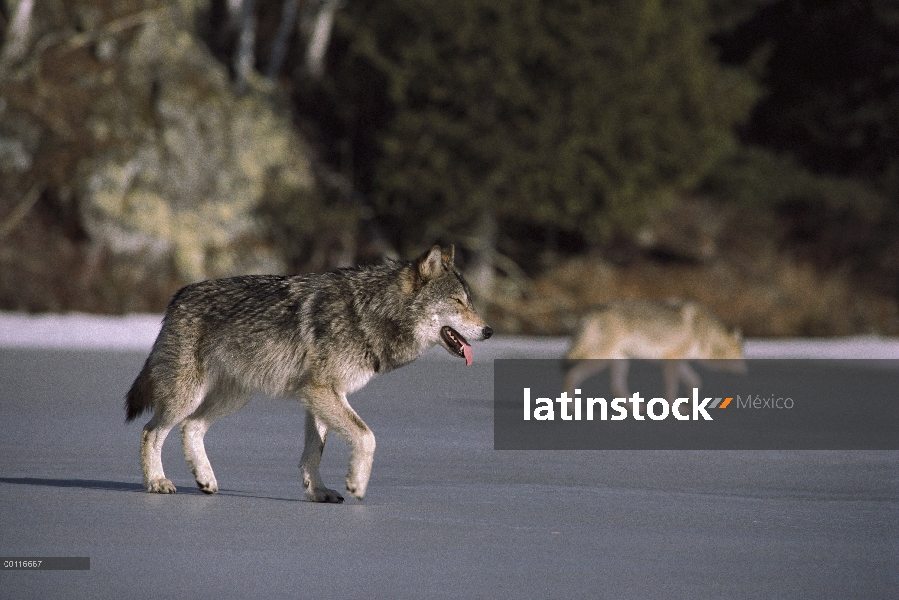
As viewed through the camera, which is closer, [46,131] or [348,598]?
[348,598]

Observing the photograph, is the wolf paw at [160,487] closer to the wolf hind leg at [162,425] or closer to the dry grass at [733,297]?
the wolf hind leg at [162,425]

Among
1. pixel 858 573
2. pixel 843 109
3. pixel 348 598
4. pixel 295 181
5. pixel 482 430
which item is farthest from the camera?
pixel 843 109

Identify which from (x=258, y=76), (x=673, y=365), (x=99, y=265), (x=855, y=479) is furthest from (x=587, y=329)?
(x=258, y=76)

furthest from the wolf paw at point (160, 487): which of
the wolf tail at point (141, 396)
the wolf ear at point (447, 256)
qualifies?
the wolf ear at point (447, 256)

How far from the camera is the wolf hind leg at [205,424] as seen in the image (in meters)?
9.76

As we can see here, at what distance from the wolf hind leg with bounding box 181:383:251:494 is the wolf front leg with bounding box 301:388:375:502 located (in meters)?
0.62

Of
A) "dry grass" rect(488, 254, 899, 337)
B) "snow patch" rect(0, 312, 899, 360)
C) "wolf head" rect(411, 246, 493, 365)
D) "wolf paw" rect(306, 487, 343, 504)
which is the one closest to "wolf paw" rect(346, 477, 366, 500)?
"wolf paw" rect(306, 487, 343, 504)

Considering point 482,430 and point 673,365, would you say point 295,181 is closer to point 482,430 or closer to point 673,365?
point 673,365

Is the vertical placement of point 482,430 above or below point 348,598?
above

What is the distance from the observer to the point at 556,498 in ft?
33.2

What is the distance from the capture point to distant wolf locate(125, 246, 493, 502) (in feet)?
32.0

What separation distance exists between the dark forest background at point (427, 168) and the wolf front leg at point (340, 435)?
21.9 m

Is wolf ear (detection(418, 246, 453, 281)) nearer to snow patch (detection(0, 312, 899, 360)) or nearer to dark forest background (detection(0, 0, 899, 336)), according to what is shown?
snow patch (detection(0, 312, 899, 360))

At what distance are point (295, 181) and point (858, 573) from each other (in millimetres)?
29196
